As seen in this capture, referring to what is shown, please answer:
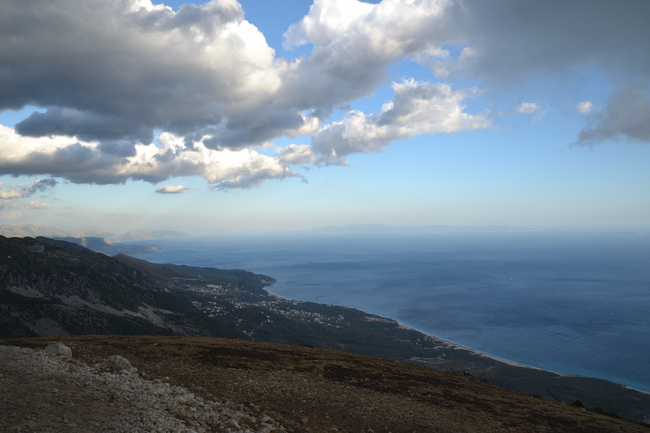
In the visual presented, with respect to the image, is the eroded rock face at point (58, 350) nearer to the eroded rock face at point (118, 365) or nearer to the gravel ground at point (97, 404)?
the gravel ground at point (97, 404)

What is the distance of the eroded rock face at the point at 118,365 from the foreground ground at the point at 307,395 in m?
0.66

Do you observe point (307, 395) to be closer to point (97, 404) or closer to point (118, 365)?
point (97, 404)

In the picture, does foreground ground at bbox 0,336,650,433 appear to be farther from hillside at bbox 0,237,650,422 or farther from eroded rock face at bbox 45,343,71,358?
hillside at bbox 0,237,650,422

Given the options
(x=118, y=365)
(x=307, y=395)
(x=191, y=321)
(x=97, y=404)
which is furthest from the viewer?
(x=191, y=321)

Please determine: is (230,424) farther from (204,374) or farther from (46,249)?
(46,249)

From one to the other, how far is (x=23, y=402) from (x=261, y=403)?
892 centimetres

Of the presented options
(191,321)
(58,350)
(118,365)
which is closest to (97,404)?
(118,365)

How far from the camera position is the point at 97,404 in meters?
11.0

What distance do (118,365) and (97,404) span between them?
6710 mm

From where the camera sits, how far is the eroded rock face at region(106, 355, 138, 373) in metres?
16.5

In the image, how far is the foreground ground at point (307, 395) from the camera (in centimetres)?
1131

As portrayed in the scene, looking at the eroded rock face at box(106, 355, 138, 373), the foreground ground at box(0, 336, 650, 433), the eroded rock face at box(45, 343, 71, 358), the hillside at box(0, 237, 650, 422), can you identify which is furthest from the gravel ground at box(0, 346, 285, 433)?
the hillside at box(0, 237, 650, 422)

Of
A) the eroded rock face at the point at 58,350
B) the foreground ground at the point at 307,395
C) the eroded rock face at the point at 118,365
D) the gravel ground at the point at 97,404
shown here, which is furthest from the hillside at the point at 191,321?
the gravel ground at the point at 97,404

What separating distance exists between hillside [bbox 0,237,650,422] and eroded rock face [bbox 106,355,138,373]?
74528 mm
